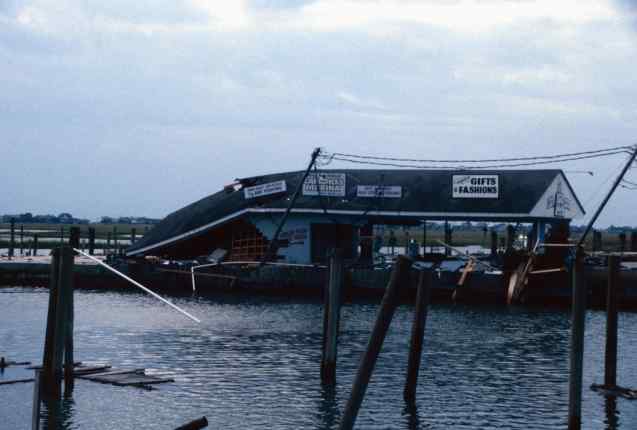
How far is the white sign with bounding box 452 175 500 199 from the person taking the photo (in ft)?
182

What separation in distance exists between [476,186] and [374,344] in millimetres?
41179

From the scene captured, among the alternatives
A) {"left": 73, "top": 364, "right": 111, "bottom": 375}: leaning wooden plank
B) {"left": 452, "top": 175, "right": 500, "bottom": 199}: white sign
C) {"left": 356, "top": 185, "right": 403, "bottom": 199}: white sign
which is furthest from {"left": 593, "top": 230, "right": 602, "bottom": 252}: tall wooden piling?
Result: {"left": 73, "top": 364, "right": 111, "bottom": 375}: leaning wooden plank

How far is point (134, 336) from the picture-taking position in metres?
38.2

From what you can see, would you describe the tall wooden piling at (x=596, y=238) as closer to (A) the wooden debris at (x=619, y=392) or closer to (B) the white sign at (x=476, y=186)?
(B) the white sign at (x=476, y=186)

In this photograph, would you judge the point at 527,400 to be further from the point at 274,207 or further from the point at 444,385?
the point at 274,207

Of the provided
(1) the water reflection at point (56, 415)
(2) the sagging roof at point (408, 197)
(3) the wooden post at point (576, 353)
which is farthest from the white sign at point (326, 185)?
(3) the wooden post at point (576, 353)

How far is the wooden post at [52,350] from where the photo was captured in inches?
861

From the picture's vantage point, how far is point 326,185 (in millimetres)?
58156

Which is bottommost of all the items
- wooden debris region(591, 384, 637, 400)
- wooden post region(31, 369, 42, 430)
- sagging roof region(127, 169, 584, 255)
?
wooden debris region(591, 384, 637, 400)

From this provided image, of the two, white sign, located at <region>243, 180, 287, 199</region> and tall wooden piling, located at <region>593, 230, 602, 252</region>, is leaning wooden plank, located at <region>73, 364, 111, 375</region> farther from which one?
tall wooden piling, located at <region>593, 230, 602, 252</region>

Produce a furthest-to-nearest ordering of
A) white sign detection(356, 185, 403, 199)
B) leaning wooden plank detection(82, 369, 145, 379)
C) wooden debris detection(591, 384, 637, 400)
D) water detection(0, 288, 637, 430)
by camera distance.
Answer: white sign detection(356, 185, 403, 199), leaning wooden plank detection(82, 369, 145, 379), wooden debris detection(591, 384, 637, 400), water detection(0, 288, 637, 430)

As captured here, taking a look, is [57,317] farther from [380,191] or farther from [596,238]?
[596,238]

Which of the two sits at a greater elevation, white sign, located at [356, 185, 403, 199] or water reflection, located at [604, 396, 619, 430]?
white sign, located at [356, 185, 403, 199]

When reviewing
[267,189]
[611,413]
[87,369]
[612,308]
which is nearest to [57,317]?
[87,369]
